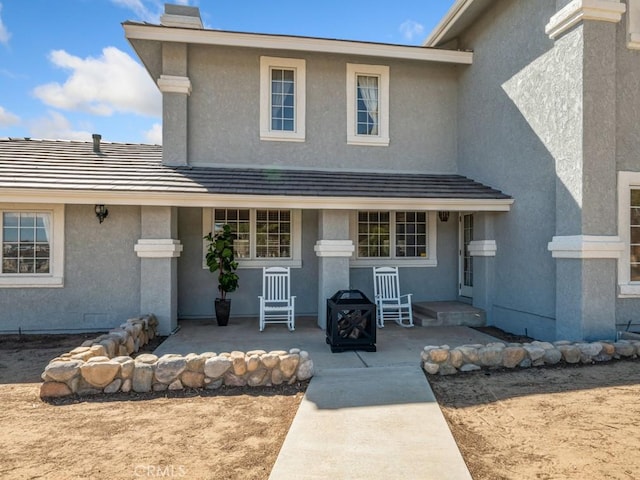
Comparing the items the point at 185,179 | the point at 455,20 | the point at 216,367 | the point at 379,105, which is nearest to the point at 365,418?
the point at 216,367

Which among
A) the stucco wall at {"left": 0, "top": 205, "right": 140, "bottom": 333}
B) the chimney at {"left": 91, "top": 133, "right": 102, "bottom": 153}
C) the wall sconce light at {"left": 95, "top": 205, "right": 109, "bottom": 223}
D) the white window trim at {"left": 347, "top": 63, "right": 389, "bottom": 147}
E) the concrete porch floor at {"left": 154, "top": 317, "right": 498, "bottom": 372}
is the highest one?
the white window trim at {"left": 347, "top": 63, "right": 389, "bottom": 147}

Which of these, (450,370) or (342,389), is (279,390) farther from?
(450,370)

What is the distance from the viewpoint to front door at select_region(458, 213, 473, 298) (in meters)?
9.77

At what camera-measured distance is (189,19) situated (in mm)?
9820

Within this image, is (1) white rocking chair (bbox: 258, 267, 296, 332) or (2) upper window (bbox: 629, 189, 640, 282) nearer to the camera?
(2) upper window (bbox: 629, 189, 640, 282)

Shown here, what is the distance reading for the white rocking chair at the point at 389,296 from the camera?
352 inches

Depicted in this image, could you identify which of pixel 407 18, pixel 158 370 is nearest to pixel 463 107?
pixel 407 18

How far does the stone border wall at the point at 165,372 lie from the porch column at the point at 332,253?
293 cm

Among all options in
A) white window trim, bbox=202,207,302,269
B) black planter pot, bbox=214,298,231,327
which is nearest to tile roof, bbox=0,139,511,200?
white window trim, bbox=202,207,302,269

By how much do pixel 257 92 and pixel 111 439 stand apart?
24.8 ft

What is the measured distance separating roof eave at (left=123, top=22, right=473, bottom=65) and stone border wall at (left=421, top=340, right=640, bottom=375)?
6578mm

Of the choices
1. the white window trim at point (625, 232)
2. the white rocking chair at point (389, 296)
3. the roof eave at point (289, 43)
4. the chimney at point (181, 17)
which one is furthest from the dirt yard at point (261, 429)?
the chimney at point (181, 17)

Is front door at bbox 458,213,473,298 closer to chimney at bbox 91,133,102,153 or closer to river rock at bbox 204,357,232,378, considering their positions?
river rock at bbox 204,357,232,378

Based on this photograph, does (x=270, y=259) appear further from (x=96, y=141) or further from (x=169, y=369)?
(x=96, y=141)
